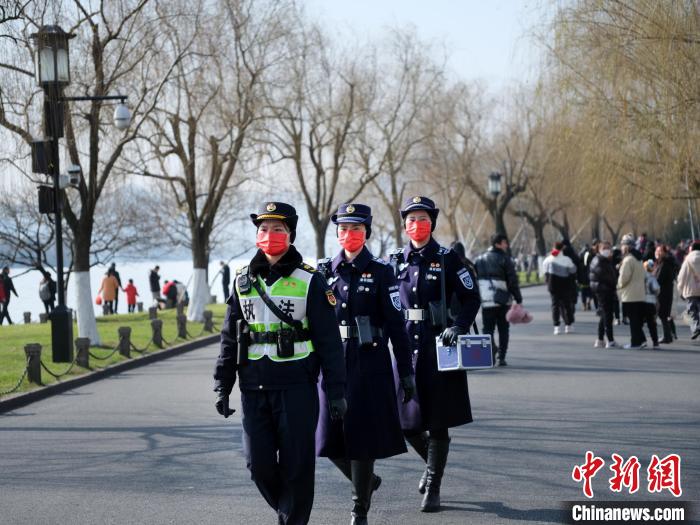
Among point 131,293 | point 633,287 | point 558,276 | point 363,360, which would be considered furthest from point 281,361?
point 131,293

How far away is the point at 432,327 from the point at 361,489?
140 cm

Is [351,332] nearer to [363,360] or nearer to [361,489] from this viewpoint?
[363,360]

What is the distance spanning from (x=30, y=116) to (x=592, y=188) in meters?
10.5

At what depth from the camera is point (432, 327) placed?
7465mm

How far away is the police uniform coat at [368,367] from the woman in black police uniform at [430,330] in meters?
0.49

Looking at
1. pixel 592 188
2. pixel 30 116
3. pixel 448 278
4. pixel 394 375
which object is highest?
pixel 30 116

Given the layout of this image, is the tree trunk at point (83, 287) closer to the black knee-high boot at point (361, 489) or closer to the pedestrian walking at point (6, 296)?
the black knee-high boot at point (361, 489)

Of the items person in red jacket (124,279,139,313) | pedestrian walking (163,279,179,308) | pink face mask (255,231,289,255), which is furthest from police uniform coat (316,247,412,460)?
pedestrian walking (163,279,179,308)

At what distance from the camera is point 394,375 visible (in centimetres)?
718

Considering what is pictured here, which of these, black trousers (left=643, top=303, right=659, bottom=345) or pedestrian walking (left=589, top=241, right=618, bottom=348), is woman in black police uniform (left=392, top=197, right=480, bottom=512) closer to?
pedestrian walking (left=589, top=241, right=618, bottom=348)

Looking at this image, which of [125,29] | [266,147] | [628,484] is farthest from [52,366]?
[266,147]

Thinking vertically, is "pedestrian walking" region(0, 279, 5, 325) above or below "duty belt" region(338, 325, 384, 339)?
above

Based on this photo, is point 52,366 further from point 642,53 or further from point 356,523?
point 356,523

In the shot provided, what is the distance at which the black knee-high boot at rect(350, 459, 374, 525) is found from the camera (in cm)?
643
